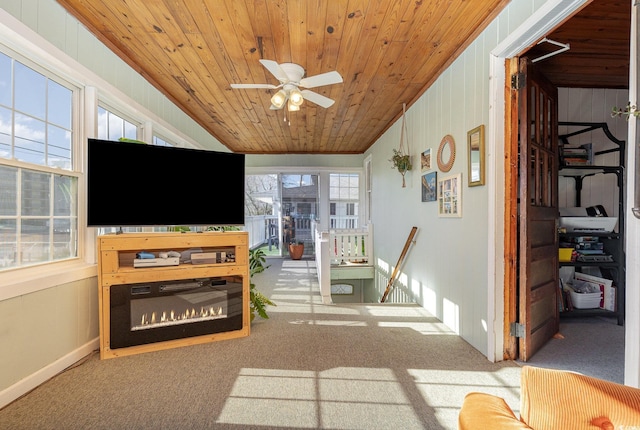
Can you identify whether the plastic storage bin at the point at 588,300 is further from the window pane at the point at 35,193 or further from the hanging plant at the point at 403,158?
the window pane at the point at 35,193

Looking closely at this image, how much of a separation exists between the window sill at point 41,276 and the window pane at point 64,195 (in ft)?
1.28

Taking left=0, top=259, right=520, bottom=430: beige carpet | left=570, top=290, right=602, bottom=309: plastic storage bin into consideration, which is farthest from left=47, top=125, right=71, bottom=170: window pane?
left=570, top=290, right=602, bottom=309: plastic storage bin

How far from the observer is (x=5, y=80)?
183 cm

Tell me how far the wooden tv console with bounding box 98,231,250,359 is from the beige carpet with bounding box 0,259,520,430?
3.8 inches

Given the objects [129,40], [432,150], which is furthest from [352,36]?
[129,40]

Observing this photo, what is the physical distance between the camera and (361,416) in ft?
5.52

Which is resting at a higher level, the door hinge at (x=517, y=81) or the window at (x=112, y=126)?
the door hinge at (x=517, y=81)

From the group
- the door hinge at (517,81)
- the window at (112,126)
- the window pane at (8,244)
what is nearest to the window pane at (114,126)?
the window at (112,126)

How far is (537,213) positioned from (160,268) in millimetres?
3141

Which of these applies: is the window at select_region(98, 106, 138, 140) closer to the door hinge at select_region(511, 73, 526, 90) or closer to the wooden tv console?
the wooden tv console

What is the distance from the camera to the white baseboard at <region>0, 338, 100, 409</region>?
1772 millimetres

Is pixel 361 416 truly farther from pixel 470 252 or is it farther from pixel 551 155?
pixel 551 155

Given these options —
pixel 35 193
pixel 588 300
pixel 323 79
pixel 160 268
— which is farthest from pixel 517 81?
pixel 35 193

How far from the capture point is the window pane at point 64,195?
7.23 ft
